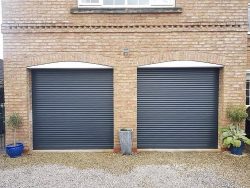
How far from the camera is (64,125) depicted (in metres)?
8.67

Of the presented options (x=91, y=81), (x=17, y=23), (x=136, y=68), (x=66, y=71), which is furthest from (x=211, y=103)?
(x=17, y=23)

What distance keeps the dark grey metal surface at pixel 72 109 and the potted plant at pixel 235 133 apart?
12.4 feet

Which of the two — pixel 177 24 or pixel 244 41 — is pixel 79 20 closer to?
pixel 177 24

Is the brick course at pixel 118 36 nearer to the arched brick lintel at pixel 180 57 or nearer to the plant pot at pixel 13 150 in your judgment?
the arched brick lintel at pixel 180 57

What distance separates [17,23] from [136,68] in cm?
408

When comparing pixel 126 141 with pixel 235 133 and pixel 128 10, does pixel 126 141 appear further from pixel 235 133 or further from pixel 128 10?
pixel 128 10

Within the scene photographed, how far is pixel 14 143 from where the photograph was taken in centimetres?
815

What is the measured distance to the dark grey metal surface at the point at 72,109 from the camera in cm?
856

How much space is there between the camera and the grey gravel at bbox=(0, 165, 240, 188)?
5.93m

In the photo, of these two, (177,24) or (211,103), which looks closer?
(177,24)

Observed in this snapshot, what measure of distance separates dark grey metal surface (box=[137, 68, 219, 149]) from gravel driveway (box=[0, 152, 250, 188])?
0.60 m

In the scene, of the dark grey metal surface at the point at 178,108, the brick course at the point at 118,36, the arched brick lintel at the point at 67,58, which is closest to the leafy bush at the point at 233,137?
the dark grey metal surface at the point at 178,108

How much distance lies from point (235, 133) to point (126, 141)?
3.46 m

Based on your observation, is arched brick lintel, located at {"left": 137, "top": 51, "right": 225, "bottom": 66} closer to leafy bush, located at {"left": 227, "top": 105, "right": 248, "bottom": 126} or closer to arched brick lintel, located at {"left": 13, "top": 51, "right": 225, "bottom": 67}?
arched brick lintel, located at {"left": 13, "top": 51, "right": 225, "bottom": 67}
